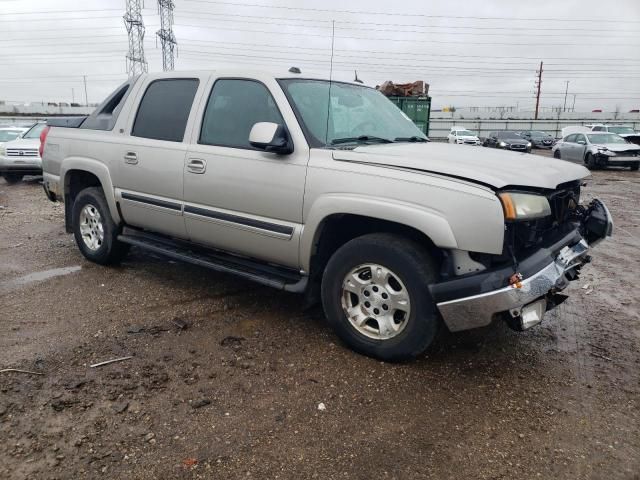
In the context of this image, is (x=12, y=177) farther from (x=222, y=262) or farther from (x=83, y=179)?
(x=222, y=262)

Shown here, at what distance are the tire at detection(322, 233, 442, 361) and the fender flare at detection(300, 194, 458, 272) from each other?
0.17m

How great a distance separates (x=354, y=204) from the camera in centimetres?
328

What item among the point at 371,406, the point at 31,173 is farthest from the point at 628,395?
the point at 31,173

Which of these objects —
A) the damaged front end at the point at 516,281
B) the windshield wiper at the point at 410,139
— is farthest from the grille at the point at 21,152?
the damaged front end at the point at 516,281

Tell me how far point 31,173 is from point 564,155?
19.0 metres

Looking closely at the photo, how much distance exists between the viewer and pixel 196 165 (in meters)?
4.14

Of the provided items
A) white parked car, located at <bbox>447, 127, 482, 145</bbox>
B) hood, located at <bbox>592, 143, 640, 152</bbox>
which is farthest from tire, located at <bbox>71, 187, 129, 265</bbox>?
white parked car, located at <bbox>447, 127, 482, 145</bbox>

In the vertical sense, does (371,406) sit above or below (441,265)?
below

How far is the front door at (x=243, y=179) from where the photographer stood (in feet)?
11.9

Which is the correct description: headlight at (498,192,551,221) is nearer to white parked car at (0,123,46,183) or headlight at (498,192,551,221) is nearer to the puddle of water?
the puddle of water

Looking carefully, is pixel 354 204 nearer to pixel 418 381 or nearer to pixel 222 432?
pixel 418 381

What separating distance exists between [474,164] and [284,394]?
1757 mm

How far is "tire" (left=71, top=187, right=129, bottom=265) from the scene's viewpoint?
205 inches

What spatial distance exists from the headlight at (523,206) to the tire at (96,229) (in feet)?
12.5
